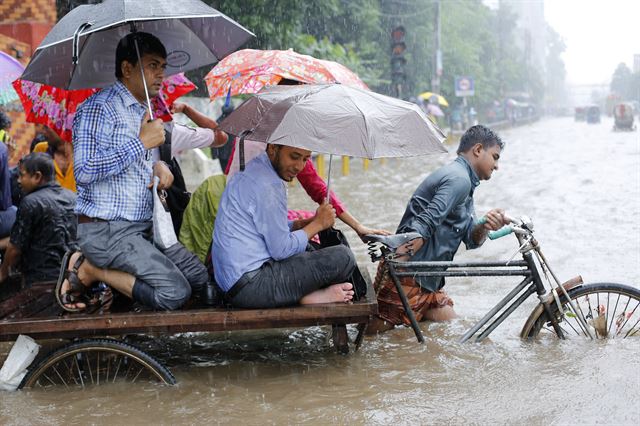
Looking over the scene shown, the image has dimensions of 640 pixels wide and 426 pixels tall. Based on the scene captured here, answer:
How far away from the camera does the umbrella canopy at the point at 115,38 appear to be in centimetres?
442

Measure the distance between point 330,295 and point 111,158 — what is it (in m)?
1.48


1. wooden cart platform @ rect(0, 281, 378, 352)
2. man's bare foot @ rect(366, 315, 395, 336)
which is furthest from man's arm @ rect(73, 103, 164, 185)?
man's bare foot @ rect(366, 315, 395, 336)

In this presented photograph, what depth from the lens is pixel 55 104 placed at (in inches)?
213

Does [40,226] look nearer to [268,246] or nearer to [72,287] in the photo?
[72,287]

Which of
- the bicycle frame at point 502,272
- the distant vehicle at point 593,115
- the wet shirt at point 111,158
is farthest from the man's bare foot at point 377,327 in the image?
the distant vehicle at point 593,115

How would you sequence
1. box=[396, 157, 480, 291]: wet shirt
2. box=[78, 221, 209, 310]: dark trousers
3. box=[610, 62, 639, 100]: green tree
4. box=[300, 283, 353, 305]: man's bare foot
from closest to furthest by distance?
box=[78, 221, 209, 310]: dark trousers, box=[300, 283, 353, 305]: man's bare foot, box=[396, 157, 480, 291]: wet shirt, box=[610, 62, 639, 100]: green tree

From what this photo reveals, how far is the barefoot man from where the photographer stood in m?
4.52

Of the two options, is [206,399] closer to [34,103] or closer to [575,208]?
[34,103]

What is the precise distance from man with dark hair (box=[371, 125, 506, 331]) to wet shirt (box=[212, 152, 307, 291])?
1097 millimetres

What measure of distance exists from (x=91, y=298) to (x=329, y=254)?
1512 mm

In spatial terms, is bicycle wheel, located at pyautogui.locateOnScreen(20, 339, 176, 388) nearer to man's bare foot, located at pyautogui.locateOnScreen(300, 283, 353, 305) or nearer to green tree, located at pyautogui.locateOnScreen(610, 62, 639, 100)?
man's bare foot, located at pyautogui.locateOnScreen(300, 283, 353, 305)

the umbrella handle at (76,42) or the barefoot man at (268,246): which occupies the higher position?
the umbrella handle at (76,42)

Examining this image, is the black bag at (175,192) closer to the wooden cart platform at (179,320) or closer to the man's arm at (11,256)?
the wooden cart platform at (179,320)

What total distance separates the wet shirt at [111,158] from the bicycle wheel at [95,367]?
2.45 feet
